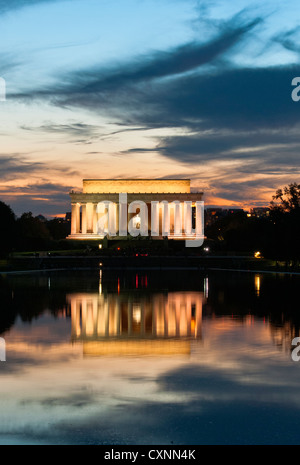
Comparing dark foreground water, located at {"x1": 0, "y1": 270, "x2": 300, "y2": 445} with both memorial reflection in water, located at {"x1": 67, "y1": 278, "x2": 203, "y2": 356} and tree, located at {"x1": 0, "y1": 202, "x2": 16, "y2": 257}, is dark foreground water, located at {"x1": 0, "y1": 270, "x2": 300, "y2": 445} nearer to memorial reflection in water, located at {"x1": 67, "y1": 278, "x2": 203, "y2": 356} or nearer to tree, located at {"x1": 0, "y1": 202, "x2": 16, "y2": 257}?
memorial reflection in water, located at {"x1": 67, "y1": 278, "x2": 203, "y2": 356}

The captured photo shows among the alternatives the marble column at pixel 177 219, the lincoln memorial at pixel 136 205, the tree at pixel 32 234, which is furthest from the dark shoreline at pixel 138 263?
the marble column at pixel 177 219

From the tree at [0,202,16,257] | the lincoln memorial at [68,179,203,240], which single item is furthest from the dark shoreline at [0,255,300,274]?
the lincoln memorial at [68,179,203,240]

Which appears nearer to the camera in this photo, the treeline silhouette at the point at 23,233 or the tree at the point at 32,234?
the treeline silhouette at the point at 23,233

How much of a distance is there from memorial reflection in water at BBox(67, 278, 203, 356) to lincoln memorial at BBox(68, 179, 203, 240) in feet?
351

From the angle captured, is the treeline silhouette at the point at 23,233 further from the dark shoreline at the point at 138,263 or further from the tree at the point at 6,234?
the dark shoreline at the point at 138,263

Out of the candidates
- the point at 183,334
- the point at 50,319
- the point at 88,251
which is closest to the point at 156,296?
the point at 50,319

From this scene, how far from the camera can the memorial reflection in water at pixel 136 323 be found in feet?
65.8

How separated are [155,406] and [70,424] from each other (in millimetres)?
1932

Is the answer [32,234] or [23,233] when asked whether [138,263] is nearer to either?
[23,233]

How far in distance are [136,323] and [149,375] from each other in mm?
9294

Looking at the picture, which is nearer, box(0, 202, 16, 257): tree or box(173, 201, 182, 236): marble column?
box(0, 202, 16, 257): tree

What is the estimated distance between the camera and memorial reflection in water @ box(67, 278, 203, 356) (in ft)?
65.8

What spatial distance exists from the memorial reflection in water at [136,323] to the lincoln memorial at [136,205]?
351 feet
